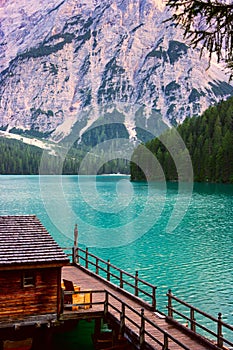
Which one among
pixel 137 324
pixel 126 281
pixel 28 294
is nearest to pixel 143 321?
pixel 137 324

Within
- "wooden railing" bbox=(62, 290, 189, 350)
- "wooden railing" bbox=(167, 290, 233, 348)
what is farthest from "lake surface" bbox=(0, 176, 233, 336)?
"wooden railing" bbox=(62, 290, 189, 350)

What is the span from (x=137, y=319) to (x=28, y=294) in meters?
5.99

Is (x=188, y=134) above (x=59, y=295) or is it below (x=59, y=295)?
above

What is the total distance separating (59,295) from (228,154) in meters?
146

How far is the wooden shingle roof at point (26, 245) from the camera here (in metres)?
22.7

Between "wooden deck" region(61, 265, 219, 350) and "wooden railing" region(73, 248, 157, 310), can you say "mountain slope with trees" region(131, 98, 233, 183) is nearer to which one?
"wooden railing" region(73, 248, 157, 310)

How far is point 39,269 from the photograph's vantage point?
2302cm

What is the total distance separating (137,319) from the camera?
2364 cm

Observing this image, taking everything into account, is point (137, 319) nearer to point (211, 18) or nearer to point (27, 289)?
point (27, 289)

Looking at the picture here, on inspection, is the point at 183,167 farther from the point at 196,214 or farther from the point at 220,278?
the point at 220,278

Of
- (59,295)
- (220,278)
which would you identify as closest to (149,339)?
(59,295)

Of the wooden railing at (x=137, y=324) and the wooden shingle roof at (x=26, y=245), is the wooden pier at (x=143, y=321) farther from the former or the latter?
the wooden shingle roof at (x=26, y=245)

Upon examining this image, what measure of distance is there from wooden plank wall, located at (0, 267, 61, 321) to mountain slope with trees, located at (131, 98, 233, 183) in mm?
143823

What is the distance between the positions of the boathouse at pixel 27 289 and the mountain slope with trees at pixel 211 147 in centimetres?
14372
